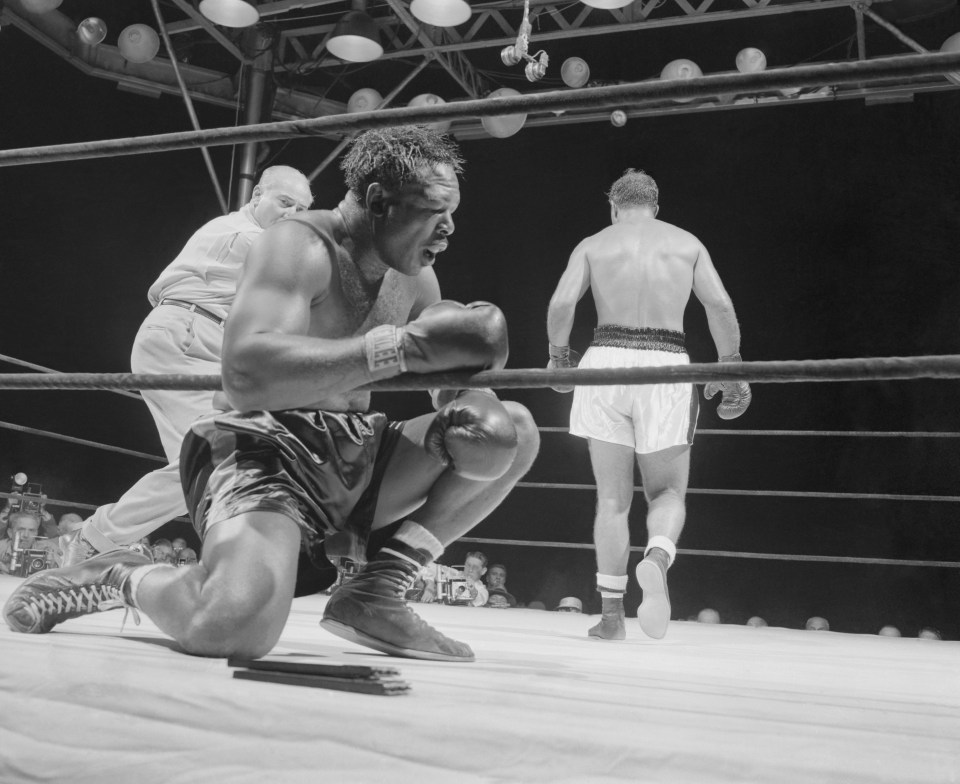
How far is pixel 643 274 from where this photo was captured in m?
2.67

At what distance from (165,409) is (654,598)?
132 centimetres

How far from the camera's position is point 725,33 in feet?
21.0

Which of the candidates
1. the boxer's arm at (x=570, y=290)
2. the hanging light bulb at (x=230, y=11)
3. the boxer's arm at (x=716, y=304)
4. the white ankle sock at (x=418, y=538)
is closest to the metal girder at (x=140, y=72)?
the hanging light bulb at (x=230, y=11)

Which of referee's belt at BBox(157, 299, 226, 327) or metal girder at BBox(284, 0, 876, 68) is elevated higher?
metal girder at BBox(284, 0, 876, 68)

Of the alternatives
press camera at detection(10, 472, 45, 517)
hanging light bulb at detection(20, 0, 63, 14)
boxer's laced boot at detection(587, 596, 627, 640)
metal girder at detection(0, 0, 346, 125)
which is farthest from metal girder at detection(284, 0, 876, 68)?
boxer's laced boot at detection(587, 596, 627, 640)

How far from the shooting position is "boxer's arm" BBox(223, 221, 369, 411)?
114cm

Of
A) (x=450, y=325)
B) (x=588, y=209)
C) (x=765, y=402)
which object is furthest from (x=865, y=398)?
(x=450, y=325)

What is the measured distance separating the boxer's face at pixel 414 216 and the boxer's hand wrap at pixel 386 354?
0.80ft

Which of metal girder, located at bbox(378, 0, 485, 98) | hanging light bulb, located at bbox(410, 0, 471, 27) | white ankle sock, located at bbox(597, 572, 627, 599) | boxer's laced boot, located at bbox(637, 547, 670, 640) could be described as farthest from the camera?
metal girder, located at bbox(378, 0, 485, 98)

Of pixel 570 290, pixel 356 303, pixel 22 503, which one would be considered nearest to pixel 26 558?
pixel 22 503

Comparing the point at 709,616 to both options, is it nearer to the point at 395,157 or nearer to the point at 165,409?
the point at 165,409

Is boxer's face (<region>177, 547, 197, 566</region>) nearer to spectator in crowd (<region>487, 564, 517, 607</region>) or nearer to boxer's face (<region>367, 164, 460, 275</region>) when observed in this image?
spectator in crowd (<region>487, 564, 517, 607</region>)

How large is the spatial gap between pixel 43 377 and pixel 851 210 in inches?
222

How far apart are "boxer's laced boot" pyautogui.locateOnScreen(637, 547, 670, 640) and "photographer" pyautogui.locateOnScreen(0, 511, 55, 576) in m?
2.92
